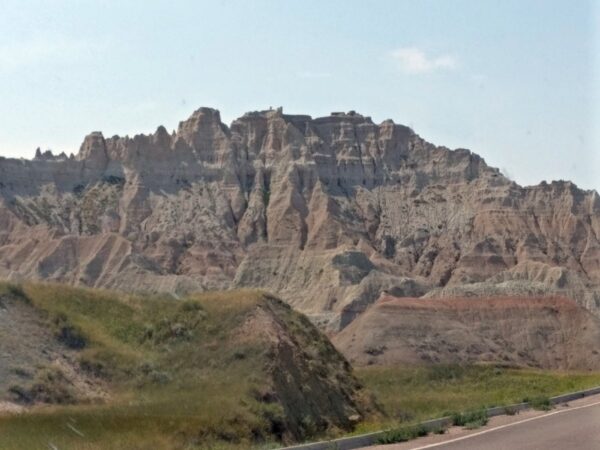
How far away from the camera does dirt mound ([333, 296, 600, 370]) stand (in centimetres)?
10619

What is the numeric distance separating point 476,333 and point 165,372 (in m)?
78.7

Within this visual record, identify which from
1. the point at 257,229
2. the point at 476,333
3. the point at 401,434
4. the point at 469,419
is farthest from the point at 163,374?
the point at 257,229

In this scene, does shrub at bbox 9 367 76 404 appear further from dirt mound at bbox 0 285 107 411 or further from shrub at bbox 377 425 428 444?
shrub at bbox 377 425 428 444

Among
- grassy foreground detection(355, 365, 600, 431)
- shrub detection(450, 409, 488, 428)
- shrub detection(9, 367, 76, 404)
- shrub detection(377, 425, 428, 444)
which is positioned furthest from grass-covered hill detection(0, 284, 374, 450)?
grassy foreground detection(355, 365, 600, 431)

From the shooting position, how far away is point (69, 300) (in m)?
45.5

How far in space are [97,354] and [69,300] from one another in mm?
5064

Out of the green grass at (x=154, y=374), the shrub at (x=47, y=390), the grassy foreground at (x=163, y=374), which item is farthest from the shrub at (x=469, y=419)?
the shrub at (x=47, y=390)

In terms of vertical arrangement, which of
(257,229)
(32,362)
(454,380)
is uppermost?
(257,229)

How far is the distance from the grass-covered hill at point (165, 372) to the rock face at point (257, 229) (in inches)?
4083

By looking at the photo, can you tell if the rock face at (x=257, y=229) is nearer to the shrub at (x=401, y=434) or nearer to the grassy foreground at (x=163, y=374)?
the grassy foreground at (x=163, y=374)

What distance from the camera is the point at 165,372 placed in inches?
1609

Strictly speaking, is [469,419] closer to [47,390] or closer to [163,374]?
[163,374]

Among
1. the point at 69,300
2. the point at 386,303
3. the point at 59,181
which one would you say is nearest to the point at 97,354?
the point at 69,300

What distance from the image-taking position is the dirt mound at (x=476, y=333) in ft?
348
